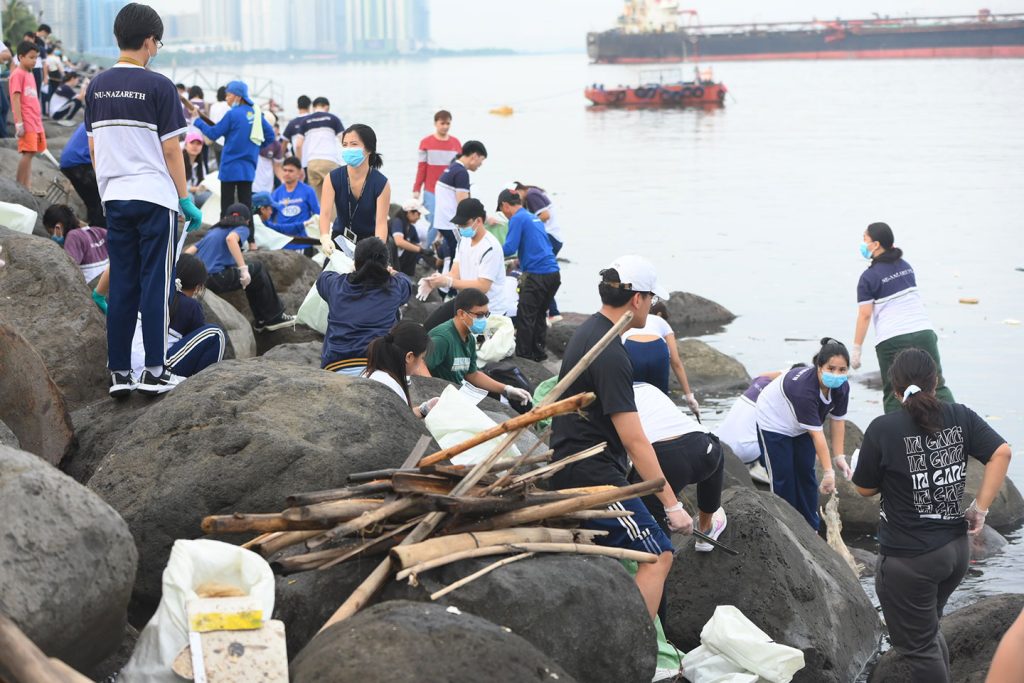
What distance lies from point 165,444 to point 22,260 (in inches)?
87.2

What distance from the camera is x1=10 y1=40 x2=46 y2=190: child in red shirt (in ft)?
42.0

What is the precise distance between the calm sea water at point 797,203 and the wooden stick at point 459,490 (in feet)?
14.3

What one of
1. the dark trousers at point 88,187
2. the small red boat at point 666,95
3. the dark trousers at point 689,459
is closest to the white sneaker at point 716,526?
the dark trousers at point 689,459

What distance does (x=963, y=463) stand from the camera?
19.2 feet

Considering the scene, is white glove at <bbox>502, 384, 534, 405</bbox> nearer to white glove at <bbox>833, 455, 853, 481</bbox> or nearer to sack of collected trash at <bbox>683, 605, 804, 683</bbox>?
white glove at <bbox>833, 455, 853, 481</bbox>

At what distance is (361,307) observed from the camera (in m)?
8.28

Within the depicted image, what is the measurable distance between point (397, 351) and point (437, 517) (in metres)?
2.16

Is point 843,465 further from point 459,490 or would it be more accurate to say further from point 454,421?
point 459,490

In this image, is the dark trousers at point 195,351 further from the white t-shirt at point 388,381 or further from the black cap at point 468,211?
the black cap at point 468,211

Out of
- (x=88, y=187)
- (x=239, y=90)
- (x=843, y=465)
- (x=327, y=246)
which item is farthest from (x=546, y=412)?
(x=239, y=90)

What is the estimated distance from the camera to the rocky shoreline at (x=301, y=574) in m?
4.21

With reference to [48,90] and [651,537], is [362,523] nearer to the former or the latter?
[651,537]

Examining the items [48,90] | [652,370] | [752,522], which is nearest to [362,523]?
[752,522]

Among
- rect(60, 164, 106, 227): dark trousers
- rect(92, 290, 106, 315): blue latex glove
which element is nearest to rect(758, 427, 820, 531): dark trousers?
rect(92, 290, 106, 315): blue latex glove
